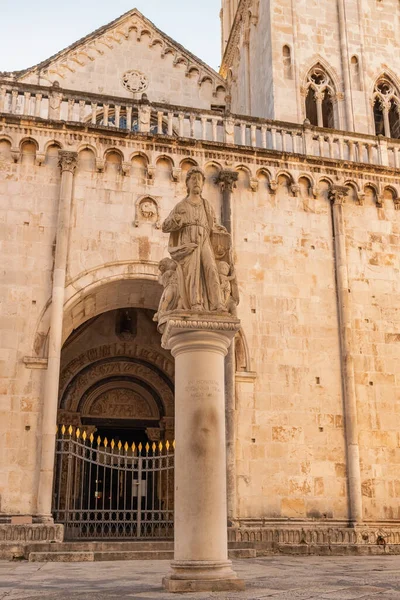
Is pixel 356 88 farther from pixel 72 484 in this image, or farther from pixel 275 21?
pixel 72 484

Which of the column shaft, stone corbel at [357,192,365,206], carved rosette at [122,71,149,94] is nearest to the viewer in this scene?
the column shaft

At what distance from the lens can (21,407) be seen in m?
12.8

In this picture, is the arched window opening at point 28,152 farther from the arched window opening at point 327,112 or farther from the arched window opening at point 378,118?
the arched window opening at point 378,118

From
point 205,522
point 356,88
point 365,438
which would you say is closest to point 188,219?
point 205,522

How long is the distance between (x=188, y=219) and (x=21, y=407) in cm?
672

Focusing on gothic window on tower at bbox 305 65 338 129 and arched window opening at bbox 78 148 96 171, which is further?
gothic window on tower at bbox 305 65 338 129

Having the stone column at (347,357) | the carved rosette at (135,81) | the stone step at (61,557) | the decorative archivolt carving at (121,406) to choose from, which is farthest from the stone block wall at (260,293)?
the carved rosette at (135,81)

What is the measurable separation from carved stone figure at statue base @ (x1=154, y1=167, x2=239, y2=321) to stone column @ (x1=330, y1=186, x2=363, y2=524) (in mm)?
7555

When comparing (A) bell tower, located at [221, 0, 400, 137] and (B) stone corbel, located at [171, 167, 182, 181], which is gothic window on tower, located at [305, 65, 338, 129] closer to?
(A) bell tower, located at [221, 0, 400, 137]

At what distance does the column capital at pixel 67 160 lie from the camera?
47.2 feet

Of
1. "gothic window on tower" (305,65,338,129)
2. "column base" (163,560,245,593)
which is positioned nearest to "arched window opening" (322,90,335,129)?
"gothic window on tower" (305,65,338,129)

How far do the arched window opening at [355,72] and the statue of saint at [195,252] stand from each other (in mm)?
13401

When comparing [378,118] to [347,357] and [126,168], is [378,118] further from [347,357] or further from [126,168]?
[126,168]

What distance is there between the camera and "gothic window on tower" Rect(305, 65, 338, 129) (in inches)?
763
